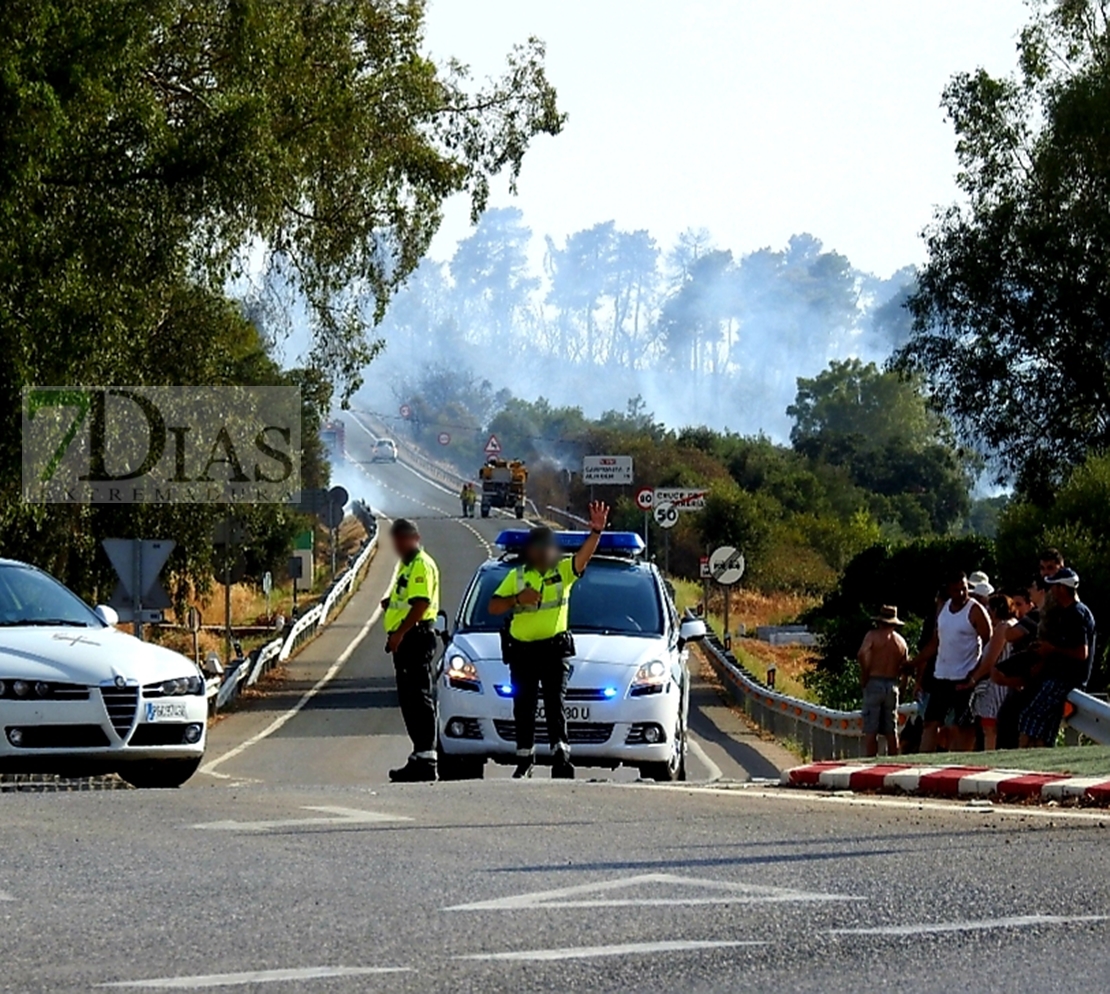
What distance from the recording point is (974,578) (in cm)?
2006

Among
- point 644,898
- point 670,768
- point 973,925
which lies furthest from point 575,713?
point 973,925

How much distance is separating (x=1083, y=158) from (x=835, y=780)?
104 feet

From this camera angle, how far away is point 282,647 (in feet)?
151

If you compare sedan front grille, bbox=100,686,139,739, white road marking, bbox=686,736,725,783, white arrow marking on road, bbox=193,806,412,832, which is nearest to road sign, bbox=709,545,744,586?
white road marking, bbox=686,736,725,783

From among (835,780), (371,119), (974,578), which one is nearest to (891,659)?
(974,578)

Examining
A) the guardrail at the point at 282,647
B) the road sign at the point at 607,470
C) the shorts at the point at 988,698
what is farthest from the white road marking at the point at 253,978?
the road sign at the point at 607,470

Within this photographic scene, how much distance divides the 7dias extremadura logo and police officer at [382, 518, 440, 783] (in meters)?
10.1

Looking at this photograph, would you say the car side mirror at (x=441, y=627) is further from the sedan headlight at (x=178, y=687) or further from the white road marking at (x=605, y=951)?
the white road marking at (x=605, y=951)

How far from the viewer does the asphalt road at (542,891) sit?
264 inches

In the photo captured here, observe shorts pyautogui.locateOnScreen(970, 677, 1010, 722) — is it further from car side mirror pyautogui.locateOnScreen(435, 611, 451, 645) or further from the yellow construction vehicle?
the yellow construction vehicle

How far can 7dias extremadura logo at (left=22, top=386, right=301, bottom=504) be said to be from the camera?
2648 centimetres

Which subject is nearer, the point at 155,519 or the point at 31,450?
the point at 31,450

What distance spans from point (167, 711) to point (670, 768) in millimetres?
3868

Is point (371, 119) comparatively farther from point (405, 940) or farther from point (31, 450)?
point (405, 940)
